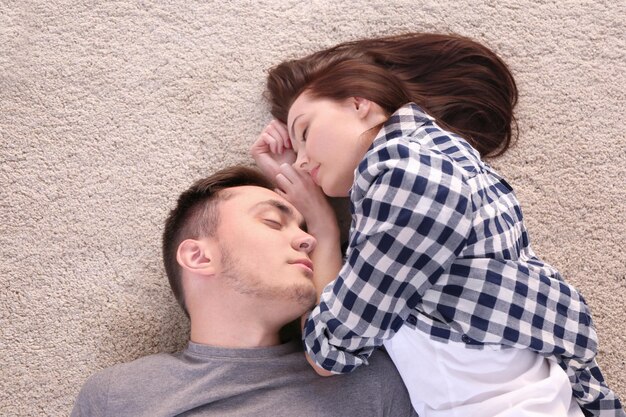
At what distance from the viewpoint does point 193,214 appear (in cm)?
122

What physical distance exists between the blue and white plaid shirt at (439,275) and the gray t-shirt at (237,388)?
0.23ft

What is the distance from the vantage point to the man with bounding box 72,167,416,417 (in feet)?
3.61

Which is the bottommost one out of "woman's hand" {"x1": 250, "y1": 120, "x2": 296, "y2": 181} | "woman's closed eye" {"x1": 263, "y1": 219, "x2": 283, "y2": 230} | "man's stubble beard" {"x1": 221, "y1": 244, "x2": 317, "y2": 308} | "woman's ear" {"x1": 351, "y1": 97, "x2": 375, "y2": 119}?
"man's stubble beard" {"x1": 221, "y1": 244, "x2": 317, "y2": 308}

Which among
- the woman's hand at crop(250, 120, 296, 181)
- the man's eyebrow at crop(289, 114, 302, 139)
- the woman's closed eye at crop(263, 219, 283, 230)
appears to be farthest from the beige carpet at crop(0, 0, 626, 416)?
the woman's closed eye at crop(263, 219, 283, 230)

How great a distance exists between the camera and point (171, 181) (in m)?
1.38

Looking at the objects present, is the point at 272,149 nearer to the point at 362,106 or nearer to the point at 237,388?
the point at 362,106

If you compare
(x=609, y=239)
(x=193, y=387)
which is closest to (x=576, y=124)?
(x=609, y=239)

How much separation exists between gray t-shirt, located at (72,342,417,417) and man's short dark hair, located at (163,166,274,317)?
0.16m

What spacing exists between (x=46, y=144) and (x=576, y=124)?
122 cm

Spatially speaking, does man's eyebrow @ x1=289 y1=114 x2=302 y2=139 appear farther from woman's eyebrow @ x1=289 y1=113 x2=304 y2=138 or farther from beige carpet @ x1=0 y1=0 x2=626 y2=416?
beige carpet @ x1=0 y1=0 x2=626 y2=416

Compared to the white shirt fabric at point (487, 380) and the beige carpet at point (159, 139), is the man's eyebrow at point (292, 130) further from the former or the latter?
the white shirt fabric at point (487, 380)

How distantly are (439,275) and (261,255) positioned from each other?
1.09ft

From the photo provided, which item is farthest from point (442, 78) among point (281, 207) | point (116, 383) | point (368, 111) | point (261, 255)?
point (116, 383)

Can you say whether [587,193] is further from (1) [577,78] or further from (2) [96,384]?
(2) [96,384]
